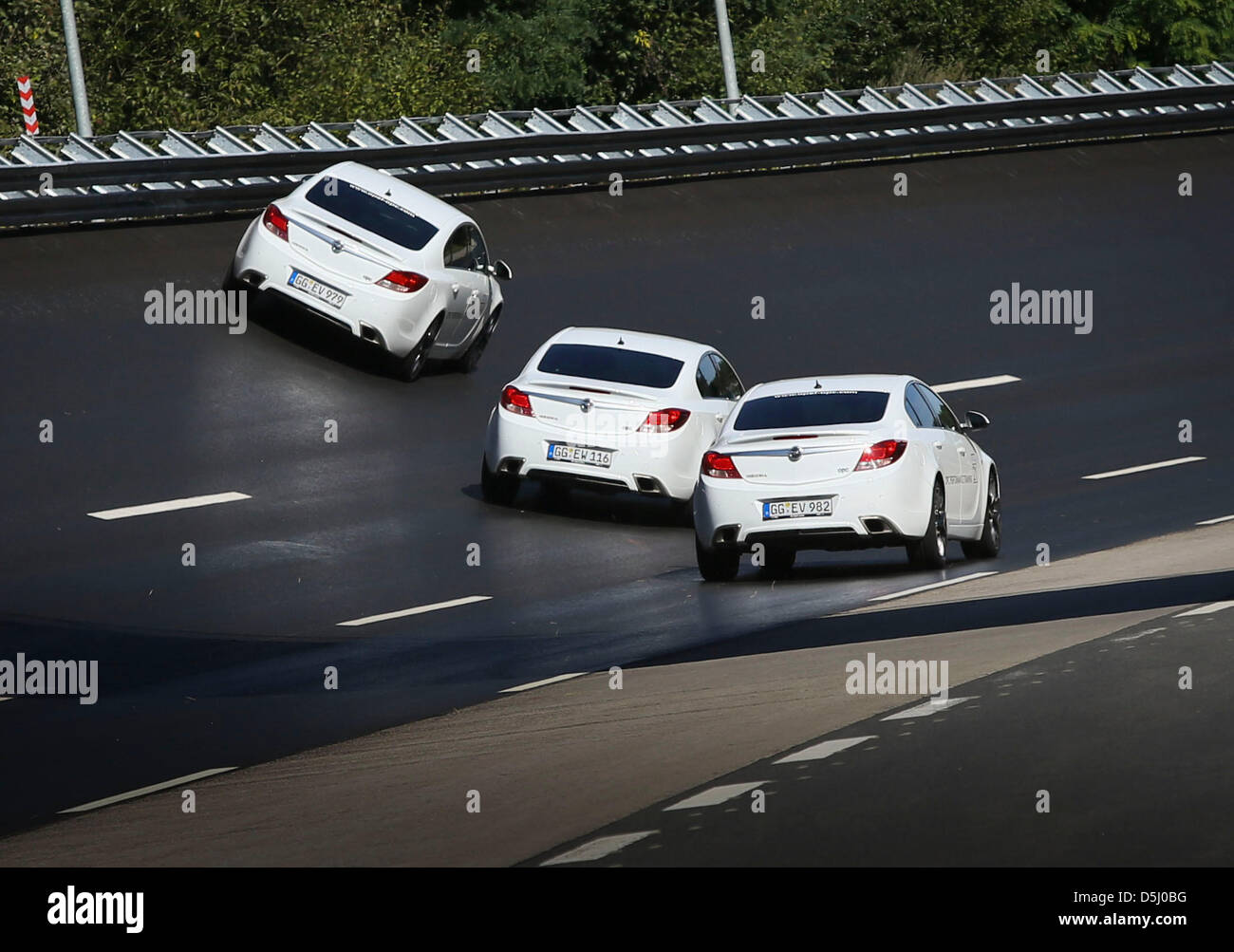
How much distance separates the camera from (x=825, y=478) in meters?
14.7

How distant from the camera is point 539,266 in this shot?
A: 24.6 metres

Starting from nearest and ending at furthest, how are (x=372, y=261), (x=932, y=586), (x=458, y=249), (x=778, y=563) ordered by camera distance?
1. (x=932, y=586)
2. (x=778, y=563)
3. (x=372, y=261)
4. (x=458, y=249)

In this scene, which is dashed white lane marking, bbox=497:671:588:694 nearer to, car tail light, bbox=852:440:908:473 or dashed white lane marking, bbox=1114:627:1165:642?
dashed white lane marking, bbox=1114:627:1165:642

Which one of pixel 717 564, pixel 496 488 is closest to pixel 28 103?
pixel 496 488

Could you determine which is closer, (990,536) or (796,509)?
(796,509)

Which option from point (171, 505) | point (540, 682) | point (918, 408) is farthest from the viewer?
point (171, 505)

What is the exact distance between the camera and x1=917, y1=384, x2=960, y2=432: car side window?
16.3 metres

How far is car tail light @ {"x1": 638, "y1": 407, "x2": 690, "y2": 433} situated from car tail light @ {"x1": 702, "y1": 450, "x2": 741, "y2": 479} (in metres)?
1.67

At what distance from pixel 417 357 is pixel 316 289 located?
1.26 metres

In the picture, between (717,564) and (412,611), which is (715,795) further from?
(717,564)

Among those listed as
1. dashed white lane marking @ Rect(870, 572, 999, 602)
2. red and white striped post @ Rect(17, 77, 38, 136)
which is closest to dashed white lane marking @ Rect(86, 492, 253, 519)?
dashed white lane marking @ Rect(870, 572, 999, 602)

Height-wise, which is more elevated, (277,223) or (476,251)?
(277,223)
